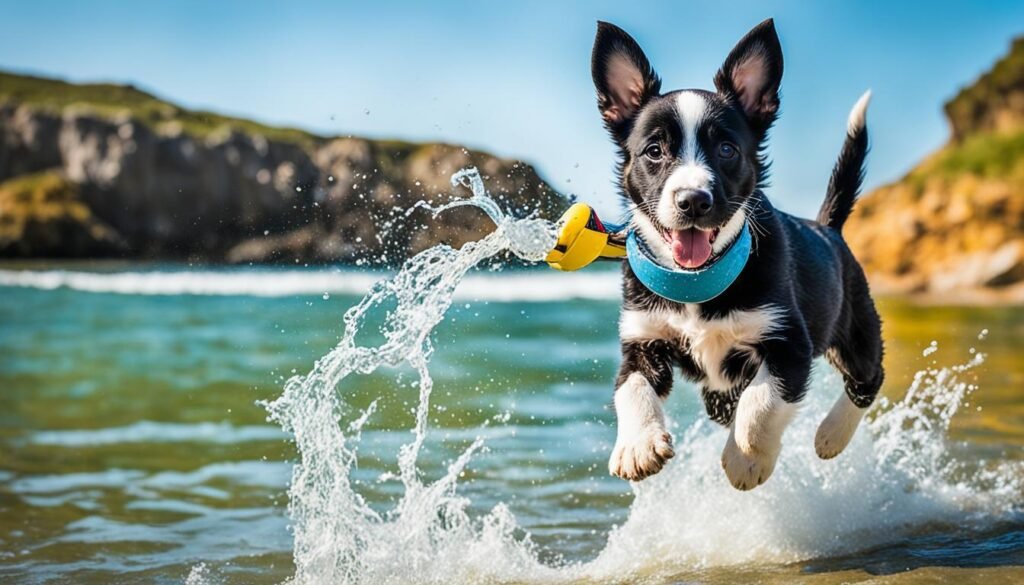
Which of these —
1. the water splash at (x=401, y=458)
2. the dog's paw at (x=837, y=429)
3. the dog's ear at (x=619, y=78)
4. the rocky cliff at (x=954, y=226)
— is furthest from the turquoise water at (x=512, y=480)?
the rocky cliff at (x=954, y=226)

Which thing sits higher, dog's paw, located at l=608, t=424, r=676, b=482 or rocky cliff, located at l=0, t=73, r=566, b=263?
rocky cliff, located at l=0, t=73, r=566, b=263

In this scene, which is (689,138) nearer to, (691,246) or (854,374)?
(691,246)

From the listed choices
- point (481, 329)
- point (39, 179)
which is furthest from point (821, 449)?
point (39, 179)

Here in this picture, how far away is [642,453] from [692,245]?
2.53 feet

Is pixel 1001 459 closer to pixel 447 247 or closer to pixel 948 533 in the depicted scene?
pixel 948 533

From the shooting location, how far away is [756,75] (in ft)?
14.4

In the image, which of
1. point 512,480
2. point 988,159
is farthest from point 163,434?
point 988,159

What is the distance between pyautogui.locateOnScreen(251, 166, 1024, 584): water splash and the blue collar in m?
0.46

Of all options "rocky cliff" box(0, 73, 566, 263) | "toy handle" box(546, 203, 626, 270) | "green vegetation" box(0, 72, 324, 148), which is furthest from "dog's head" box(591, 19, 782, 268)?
"green vegetation" box(0, 72, 324, 148)

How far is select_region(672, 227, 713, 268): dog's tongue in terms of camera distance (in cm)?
418

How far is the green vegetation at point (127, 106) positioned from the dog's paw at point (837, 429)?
9020 cm

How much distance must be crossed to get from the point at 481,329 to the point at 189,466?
1267 centimetres

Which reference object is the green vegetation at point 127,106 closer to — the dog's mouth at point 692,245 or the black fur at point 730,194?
the black fur at point 730,194

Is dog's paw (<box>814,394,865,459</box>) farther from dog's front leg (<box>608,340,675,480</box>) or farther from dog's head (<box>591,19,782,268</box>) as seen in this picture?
dog's head (<box>591,19,782,268</box>)
